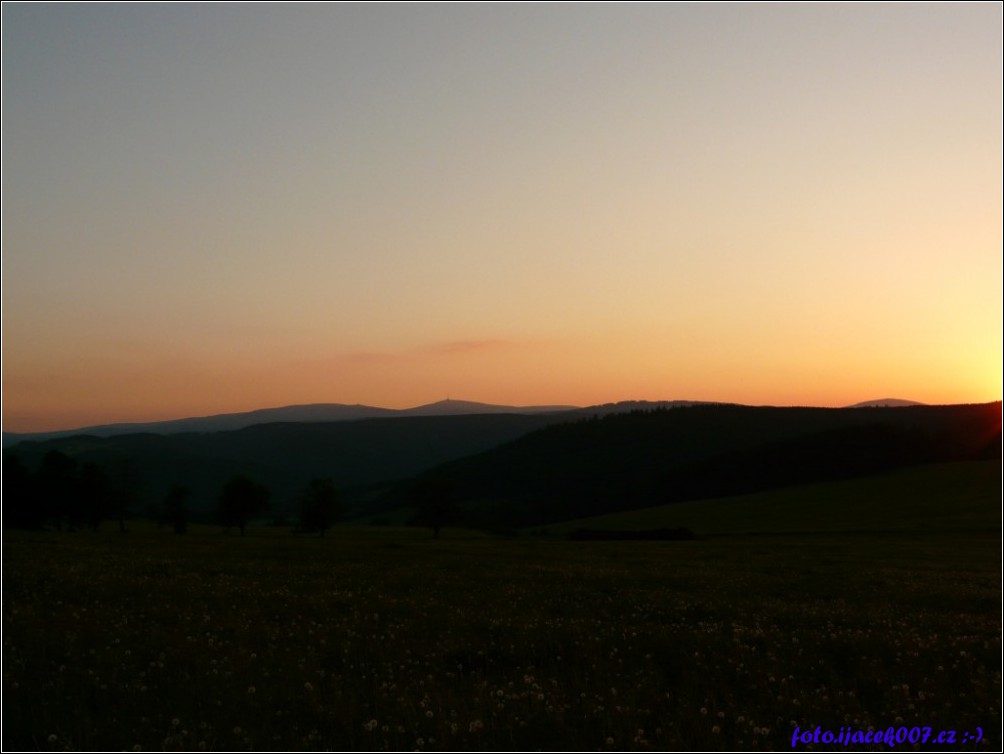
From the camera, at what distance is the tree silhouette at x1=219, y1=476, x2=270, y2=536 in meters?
95.8

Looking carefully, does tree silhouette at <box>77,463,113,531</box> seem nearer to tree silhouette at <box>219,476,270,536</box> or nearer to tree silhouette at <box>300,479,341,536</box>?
tree silhouette at <box>219,476,270,536</box>

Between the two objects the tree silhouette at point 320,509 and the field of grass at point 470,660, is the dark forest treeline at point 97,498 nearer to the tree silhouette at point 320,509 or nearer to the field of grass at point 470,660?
the tree silhouette at point 320,509

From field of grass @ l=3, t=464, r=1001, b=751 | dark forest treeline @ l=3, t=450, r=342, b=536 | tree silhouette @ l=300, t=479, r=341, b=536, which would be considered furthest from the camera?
tree silhouette @ l=300, t=479, r=341, b=536

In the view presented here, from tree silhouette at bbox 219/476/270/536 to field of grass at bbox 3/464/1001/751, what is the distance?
7085cm

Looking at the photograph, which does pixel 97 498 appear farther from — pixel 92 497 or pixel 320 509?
pixel 320 509

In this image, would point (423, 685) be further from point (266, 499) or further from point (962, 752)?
point (266, 499)

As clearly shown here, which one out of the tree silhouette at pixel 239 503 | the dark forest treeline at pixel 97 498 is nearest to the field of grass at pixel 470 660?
the dark forest treeline at pixel 97 498

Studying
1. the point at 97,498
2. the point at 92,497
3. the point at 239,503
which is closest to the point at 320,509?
the point at 239,503

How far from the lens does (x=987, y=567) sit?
41.1 metres

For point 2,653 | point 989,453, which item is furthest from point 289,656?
point 989,453

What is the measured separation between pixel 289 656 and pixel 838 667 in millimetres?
10075

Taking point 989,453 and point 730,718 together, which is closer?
point 730,718

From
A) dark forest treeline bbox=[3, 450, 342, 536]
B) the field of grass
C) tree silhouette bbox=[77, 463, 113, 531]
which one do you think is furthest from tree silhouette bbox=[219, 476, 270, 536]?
the field of grass

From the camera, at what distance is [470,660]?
48.8ft
